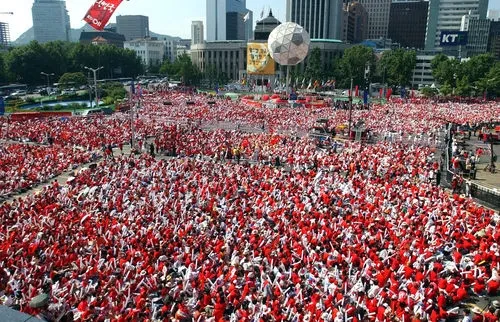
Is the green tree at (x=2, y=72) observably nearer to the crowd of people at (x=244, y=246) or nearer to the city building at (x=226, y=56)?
the city building at (x=226, y=56)

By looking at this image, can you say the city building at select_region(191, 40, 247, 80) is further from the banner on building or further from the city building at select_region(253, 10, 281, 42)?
the banner on building

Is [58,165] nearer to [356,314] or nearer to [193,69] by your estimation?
[356,314]

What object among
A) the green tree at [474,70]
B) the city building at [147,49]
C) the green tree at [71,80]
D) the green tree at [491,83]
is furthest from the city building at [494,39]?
the green tree at [71,80]

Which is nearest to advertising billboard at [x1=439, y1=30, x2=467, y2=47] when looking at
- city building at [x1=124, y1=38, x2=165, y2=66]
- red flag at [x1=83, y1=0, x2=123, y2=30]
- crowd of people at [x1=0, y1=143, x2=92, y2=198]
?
city building at [x1=124, y1=38, x2=165, y2=66]

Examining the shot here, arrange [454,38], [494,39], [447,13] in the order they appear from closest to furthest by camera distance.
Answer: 1. [454,38]
2. [494,39]
3. [447,13]

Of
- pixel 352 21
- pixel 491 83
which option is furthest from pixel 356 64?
pixel 352 21

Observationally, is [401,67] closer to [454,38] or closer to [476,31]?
[454,38]
